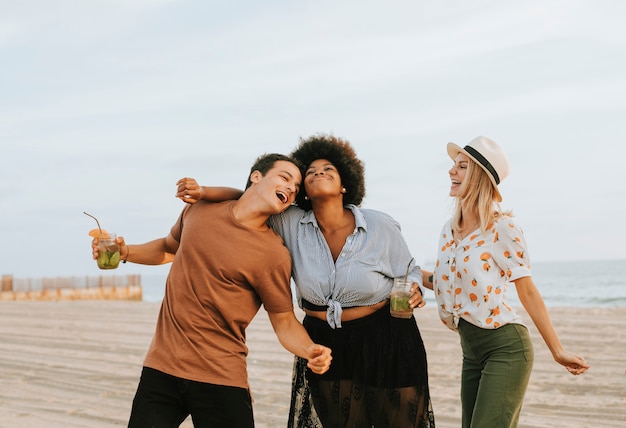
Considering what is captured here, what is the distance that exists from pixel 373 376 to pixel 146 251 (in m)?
1.31

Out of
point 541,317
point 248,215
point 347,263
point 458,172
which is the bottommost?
point 541,317

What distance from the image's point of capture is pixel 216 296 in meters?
3.42

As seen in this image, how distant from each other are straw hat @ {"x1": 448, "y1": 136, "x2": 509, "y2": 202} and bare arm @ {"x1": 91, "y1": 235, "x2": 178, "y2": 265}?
5.06 ft

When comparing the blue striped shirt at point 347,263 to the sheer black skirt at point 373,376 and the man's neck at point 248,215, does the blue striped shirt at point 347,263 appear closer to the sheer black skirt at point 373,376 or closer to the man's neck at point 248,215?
the sheer black skirt at point 373,376

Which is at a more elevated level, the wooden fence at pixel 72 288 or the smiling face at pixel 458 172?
the smiling face at pixel 458 172

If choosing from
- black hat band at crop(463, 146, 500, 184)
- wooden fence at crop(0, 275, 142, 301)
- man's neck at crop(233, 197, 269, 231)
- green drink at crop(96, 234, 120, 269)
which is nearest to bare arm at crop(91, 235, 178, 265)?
green drink at crop(96, 234, 120, 269)

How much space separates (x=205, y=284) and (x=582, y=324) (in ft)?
40.7

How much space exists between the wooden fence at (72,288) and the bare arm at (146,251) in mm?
36494

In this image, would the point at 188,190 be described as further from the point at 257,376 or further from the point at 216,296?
the point at 257,376

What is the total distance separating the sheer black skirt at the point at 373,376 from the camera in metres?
3.75

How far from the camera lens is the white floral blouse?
3553mm

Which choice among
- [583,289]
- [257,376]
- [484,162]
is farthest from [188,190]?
[583,289]

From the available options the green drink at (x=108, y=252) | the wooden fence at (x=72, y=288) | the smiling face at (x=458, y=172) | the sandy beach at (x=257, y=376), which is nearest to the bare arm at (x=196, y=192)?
the green drink at (x=108, y=252)

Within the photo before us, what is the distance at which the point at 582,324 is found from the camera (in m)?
14.5
